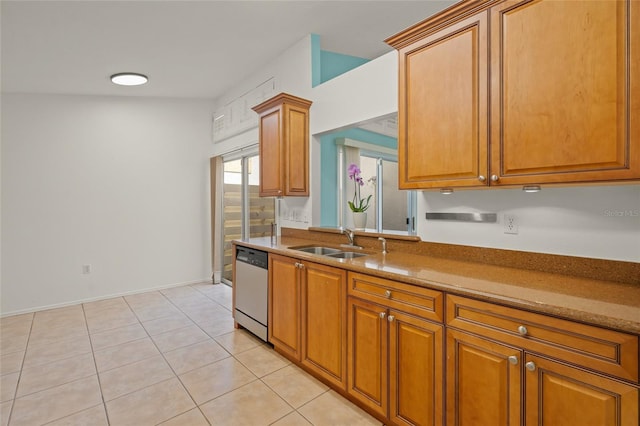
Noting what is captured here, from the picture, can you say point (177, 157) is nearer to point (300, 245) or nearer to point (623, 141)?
point (300, 245)

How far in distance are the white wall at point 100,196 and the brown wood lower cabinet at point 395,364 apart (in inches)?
151

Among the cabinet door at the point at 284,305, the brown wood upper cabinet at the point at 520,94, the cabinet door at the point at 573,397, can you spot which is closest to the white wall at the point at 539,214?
the brown wood upper cabinet at the point at 520,94

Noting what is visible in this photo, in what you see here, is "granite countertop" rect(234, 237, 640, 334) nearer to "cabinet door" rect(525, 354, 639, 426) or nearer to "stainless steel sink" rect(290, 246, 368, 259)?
"cabinet door" rect(525, 354, 639, 426)

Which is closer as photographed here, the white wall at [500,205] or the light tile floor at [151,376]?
the white wall at [500,205]

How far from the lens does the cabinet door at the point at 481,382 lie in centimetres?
129

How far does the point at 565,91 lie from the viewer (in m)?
1.38

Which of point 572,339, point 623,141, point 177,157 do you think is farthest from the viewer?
point 177,157

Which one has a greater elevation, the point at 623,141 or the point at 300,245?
the point at 623,141

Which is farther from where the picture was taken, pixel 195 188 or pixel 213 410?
pixel 195 188

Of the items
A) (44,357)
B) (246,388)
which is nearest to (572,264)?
(246,388)

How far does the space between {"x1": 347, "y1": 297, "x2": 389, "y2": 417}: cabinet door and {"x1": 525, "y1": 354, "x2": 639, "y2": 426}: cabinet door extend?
→ 0.71 metres

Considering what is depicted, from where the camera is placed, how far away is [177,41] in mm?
3064

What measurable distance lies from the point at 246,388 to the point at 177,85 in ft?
12.4

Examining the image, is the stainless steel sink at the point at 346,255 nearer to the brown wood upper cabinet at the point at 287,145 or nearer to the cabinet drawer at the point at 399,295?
the cabinet drawer at the point at 399,295
